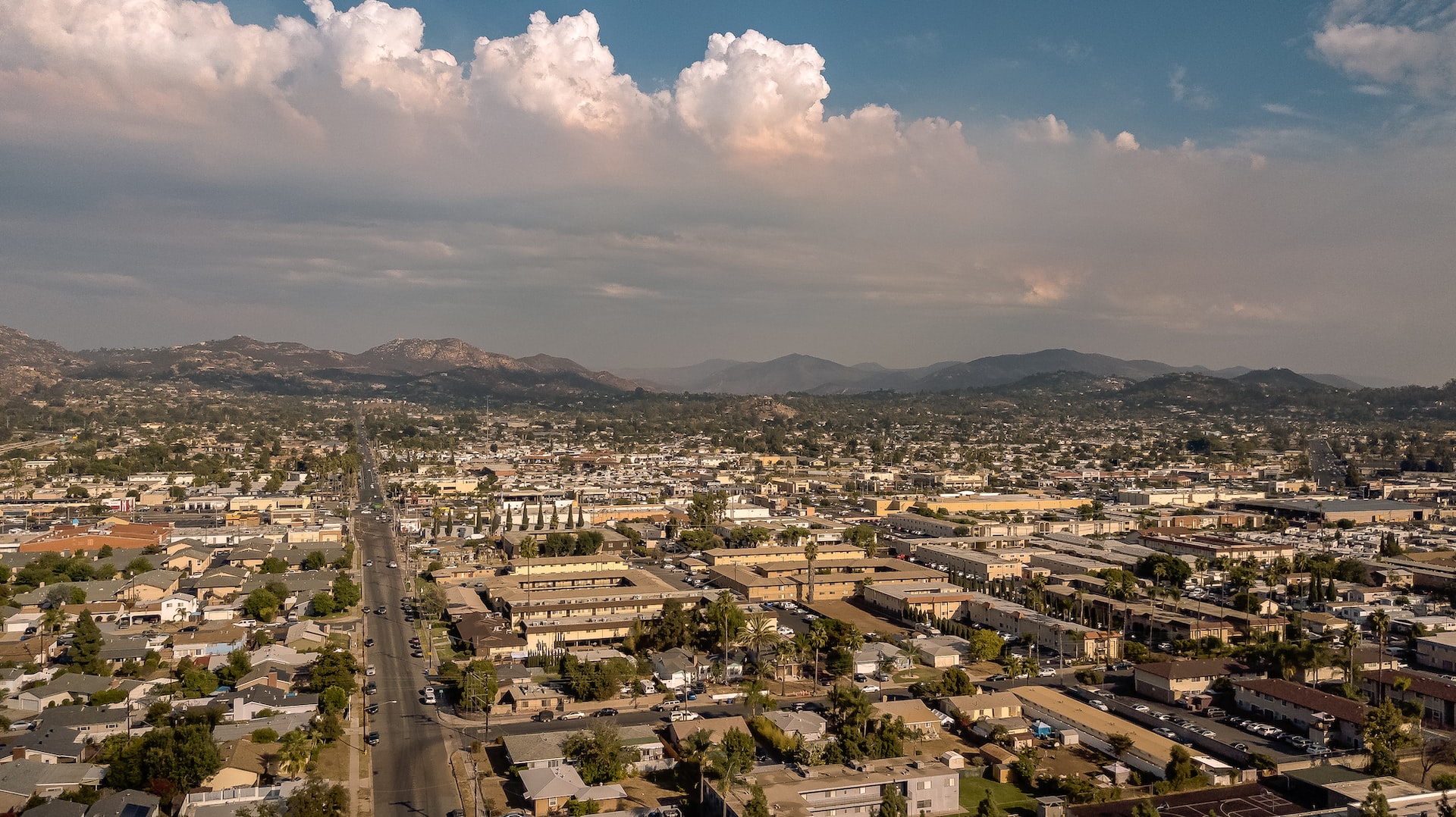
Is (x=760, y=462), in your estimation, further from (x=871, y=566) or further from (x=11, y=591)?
(x=11, y=591)

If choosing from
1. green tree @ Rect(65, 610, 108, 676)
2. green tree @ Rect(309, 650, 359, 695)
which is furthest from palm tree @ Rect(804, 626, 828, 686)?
green tree @ Rect(65, 610, 108, 676)

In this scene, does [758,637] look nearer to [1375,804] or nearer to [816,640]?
[816,640]

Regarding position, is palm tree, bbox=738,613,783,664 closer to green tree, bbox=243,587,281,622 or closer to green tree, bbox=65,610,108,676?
green tree, bbox=243,587,281,622

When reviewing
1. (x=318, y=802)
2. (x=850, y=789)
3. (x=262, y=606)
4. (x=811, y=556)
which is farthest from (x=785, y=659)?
(x=262, y=606)

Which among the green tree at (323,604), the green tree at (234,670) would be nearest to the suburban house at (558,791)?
the green tree at (234,670)

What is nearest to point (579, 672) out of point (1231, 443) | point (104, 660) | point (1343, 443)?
point (104, 660)

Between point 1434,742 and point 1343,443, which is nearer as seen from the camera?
point 1434,742

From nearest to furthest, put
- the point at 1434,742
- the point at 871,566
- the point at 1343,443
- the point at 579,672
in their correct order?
the point at 1434,742
the point at 579,672
the point at 871,566
the point at 1343,443
